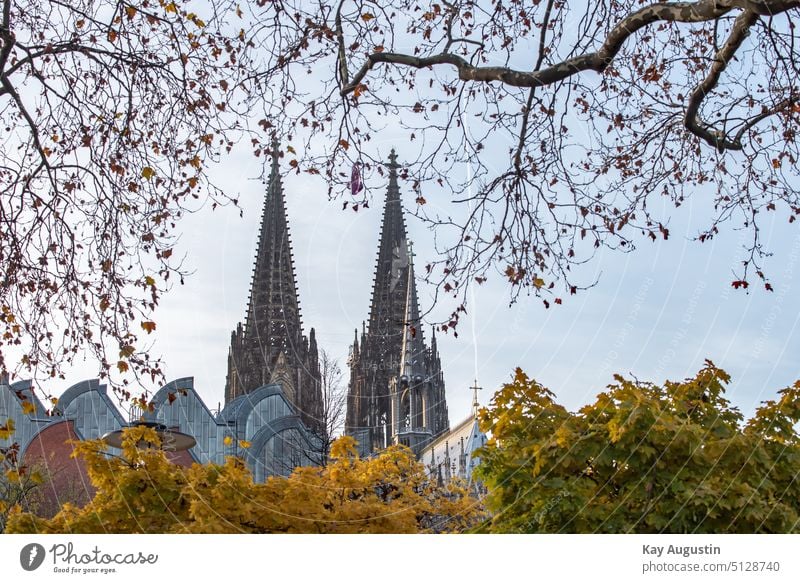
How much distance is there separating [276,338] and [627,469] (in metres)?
12.4

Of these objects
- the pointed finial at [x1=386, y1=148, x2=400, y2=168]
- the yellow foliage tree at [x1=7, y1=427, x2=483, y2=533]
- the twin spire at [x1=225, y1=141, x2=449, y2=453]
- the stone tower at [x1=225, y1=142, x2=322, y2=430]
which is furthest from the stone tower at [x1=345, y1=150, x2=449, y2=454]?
the yellow foliage tree at [x1=7, y1=427, x2=483, y2=533]

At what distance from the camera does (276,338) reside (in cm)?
1861

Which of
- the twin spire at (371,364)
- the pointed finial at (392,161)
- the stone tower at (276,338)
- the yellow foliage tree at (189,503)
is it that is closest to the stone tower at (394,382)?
the twin spire at (371,364)

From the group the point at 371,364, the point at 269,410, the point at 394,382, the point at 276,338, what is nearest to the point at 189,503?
the point at 276,338

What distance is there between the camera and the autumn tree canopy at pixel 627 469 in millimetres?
6488

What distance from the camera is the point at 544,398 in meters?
7.08

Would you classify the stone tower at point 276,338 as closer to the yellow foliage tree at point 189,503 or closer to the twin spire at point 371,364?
the twin spire at point 371,364

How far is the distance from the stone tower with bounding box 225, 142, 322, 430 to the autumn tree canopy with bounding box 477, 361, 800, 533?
2289 mm

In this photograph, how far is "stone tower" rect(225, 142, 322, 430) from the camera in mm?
10594

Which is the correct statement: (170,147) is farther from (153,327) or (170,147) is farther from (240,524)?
(240,524)

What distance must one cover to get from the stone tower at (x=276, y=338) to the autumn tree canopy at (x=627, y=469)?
7.51 feet

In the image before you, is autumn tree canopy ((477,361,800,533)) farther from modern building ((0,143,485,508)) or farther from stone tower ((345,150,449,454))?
modern building ((0,143,485,508))
